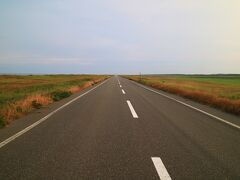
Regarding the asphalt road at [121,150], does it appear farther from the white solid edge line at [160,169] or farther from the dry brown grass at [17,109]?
the dry brown grass at [17,109]

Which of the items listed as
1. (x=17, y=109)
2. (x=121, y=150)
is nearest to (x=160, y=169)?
(x=121, y=150)

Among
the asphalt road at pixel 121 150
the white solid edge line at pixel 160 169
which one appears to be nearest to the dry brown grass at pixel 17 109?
the asphalt road at pixel 121 150

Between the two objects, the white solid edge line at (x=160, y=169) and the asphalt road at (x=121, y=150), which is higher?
the white solid edge line at (x=160, y=169)

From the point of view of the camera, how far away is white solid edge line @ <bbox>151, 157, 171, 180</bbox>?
3.83 metres

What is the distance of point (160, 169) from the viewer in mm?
4148

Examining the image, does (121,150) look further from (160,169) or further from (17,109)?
(17,109)

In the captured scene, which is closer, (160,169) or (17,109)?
(160,169)

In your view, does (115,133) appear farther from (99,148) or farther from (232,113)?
(232,113)

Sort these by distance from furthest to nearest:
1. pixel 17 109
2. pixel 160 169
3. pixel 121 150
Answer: pixel 17 109, pixel 121 150, pixel 160 169

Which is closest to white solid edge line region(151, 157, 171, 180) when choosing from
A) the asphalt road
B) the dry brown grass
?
the asphalt road

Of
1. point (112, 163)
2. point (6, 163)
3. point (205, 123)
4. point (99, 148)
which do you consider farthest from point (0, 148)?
point (205, 123)

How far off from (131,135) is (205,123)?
3.18 meters

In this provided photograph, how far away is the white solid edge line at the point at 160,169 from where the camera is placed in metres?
3.83

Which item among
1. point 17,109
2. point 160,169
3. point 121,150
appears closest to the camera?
point 160,169
